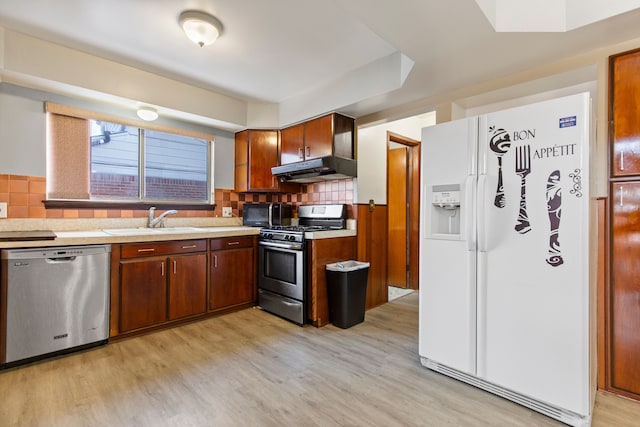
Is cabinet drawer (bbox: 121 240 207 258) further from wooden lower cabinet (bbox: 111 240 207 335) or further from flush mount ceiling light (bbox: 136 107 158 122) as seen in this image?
flush mount ceiling light (bbox: 136 107 158 122)

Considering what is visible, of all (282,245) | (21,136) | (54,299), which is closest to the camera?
(54,299)

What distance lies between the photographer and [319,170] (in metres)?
3.24

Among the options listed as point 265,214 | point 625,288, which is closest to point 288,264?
point 265,214

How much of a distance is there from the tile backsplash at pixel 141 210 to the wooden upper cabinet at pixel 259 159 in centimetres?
33

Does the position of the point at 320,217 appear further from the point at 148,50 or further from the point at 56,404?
the point at 56,404

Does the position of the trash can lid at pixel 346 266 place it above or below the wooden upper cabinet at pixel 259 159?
below

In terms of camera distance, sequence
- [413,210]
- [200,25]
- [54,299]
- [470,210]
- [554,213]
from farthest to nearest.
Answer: [413,210] < [54,299] < [200,25] < [470,210] < [554,213]

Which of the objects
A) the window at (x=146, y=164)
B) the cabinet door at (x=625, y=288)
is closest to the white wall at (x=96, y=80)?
the window at (x=146, y=164)

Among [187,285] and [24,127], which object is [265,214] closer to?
[187,285]

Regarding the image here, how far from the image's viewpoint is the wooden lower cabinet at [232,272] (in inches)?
126

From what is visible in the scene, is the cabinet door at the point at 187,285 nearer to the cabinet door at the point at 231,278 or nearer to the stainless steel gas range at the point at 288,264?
the cabinet door at the point at 231,278

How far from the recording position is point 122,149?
3.24m

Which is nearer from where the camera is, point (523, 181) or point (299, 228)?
point (523, 181)

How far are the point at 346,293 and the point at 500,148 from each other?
1.80 metres
